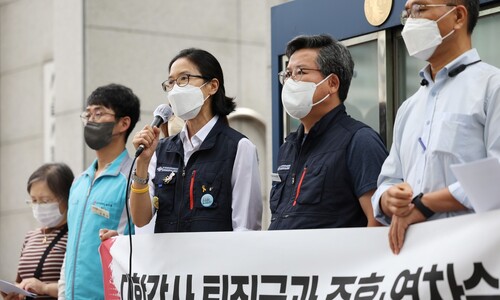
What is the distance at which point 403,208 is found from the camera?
425 centimetres

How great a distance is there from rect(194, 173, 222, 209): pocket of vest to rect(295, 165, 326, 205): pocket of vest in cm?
60

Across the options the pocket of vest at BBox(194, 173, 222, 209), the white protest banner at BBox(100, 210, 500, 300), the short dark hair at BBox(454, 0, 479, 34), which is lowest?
the white protest banner at BBox(100, 210, 500, 300)

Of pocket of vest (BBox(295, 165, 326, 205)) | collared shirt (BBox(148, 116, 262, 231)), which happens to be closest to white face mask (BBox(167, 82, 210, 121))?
collared shirt (BBox(148, 116, 262, 231))

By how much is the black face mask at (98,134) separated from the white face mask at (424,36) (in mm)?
2424

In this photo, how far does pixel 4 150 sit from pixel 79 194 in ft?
25.1

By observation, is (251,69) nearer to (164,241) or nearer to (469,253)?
(164,241)

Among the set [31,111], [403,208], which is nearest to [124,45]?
[31,111]

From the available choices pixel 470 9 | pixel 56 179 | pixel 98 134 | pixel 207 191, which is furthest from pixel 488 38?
pixel 56 179

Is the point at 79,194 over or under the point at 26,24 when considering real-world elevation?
under

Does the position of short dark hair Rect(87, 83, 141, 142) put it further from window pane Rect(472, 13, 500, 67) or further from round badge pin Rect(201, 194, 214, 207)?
window pane Rect(472, 13, 500, 67)

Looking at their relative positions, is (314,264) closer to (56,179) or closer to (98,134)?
(98,134)

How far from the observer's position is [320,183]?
16.1ft

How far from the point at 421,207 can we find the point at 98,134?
2656 millimetres

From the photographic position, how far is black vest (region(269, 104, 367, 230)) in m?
4.89
